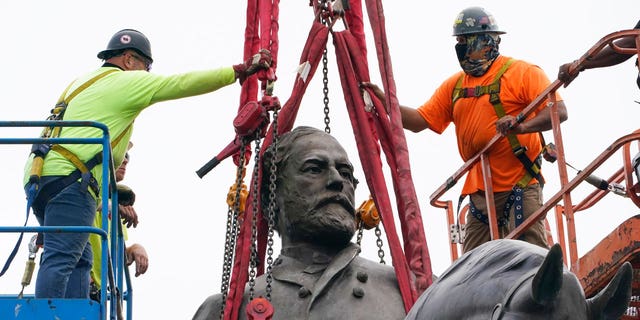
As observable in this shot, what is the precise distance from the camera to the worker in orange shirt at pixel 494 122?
11609mm

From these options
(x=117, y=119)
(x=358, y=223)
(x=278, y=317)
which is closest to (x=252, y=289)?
(x=278, y=317)

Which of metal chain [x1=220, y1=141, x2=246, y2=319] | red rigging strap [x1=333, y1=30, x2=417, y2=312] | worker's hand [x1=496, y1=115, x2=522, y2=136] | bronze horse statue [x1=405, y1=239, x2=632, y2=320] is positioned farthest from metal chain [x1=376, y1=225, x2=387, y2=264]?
bronze horse statue [x1=405, y1=239, x2=632, y2=320]

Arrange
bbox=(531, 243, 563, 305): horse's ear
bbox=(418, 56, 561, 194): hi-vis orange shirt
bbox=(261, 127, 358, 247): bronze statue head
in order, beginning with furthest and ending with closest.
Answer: bbox=(418, 56, 561, 194): hi-vis orange shirt
bbox=(261, 127, 358, 247): bronze statue head
bbox=(531, 243, 563, 305): horse's ear

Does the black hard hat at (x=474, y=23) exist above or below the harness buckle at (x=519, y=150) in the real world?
above

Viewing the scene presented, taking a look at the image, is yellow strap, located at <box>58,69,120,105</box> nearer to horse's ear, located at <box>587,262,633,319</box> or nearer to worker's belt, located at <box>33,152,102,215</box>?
worker's belt, located at <box>33,152,102,215</box>

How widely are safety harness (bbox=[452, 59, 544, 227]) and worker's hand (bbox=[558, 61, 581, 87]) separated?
23.4 inches

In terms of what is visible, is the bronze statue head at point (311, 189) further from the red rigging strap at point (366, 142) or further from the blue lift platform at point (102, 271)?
the blue lift platform at point (102, 271)

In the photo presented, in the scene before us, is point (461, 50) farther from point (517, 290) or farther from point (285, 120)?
point (517, 290)

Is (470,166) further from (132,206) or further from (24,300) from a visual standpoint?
(24,300)

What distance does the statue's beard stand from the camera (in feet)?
31.7

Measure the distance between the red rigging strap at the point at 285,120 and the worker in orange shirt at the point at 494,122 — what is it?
1770 millimetres

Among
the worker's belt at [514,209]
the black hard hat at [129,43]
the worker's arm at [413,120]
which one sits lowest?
the worker's belt at [514,209]

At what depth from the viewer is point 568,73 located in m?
11.4

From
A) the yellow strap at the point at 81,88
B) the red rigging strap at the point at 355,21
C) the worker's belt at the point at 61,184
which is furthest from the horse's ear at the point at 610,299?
the yellow strap at the point at 81,88
